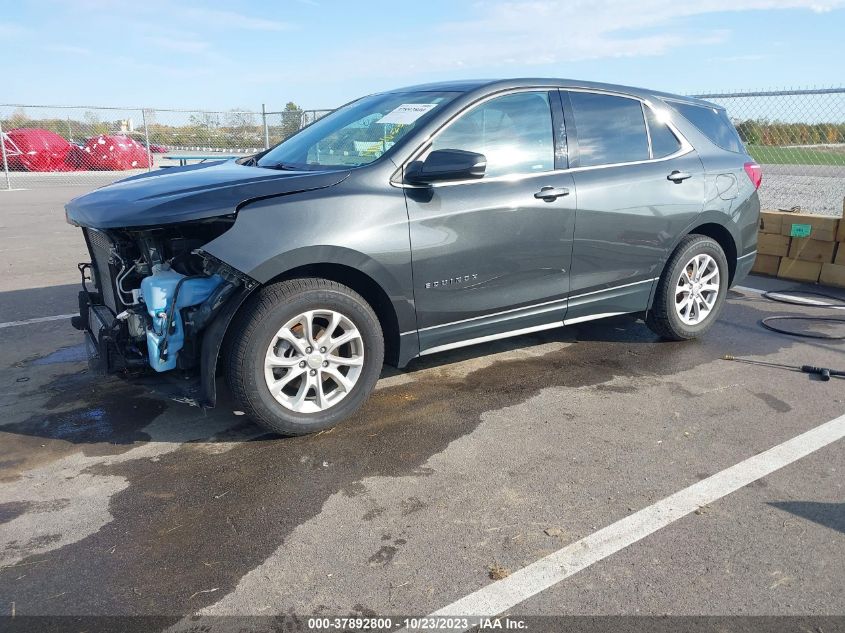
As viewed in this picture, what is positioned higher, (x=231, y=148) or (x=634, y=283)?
(x=231, y=148)

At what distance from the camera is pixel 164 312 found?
3.36 meters

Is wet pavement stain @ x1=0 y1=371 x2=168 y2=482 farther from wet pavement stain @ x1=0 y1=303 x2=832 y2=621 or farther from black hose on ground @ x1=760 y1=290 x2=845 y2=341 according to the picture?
black hose on ground @ x1=760 y1=290 x2=845 y2=341

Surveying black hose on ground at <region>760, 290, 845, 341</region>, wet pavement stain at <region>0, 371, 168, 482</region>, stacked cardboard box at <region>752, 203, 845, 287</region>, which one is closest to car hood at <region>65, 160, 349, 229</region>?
wet pavement stain at <region>0, 371, 168, 482</region>

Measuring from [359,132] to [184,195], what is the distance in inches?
51.0

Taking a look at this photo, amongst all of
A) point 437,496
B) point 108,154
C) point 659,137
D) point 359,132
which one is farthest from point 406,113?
point 108,154

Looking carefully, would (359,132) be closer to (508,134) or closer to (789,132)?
(508,134)

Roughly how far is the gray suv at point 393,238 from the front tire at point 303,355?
0.01 meters

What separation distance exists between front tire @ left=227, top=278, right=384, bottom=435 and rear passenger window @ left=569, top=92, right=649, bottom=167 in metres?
1.93

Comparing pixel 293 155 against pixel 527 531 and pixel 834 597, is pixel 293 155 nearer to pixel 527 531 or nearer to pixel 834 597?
pixel 527 531

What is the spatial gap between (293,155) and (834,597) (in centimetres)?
366

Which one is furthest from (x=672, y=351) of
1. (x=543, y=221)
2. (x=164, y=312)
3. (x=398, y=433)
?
(x=164, y=312)

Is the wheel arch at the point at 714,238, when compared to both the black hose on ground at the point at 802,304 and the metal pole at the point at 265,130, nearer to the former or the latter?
the black hose on ground at the point at 802,304

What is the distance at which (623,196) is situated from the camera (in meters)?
4.56

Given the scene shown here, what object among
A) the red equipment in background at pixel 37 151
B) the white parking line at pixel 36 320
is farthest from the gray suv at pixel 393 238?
the red equipment in background at pixel 37 151
